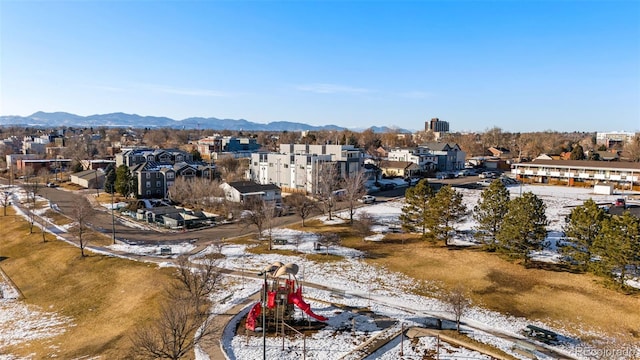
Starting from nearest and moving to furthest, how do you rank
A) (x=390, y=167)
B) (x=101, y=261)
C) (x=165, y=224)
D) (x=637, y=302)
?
1. (x=637, y=302)
2. (x=101, y=261)
3. (x=165, y=224)
4. (x=390, y=167)

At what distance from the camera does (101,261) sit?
3841 centimetres

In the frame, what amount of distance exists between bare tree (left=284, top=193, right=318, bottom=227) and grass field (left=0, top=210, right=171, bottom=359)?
1860 cm

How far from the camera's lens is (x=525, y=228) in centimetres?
3450

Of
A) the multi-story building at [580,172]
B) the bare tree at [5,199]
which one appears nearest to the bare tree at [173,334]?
the bare tree at [5,199]

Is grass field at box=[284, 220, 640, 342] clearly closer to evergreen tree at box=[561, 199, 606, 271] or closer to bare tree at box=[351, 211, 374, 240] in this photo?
evergreen tree at box=[561, 199, 606, 271]

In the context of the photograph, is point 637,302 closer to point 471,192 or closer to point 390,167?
point 471,192

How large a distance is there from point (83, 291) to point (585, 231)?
41295 millimetres

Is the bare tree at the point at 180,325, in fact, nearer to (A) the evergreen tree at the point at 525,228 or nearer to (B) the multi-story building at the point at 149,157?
(A) the evergreen tree at the point at 525,228

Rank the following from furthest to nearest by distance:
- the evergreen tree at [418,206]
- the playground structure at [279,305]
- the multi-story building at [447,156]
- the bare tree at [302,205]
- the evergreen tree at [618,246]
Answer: the multi-story building at [447,156] < the bare tree at [302,205] < the evergreen tree at [418,206] < the evergreen tree at [618,246] < the playground structure at [279,305]

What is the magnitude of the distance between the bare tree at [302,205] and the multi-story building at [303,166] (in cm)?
769

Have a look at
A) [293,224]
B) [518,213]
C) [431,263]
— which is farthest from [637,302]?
[293,224]

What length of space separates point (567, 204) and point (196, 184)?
55141 millimetres

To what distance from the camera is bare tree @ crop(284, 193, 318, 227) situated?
4947cm

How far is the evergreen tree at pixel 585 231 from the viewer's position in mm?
32406
